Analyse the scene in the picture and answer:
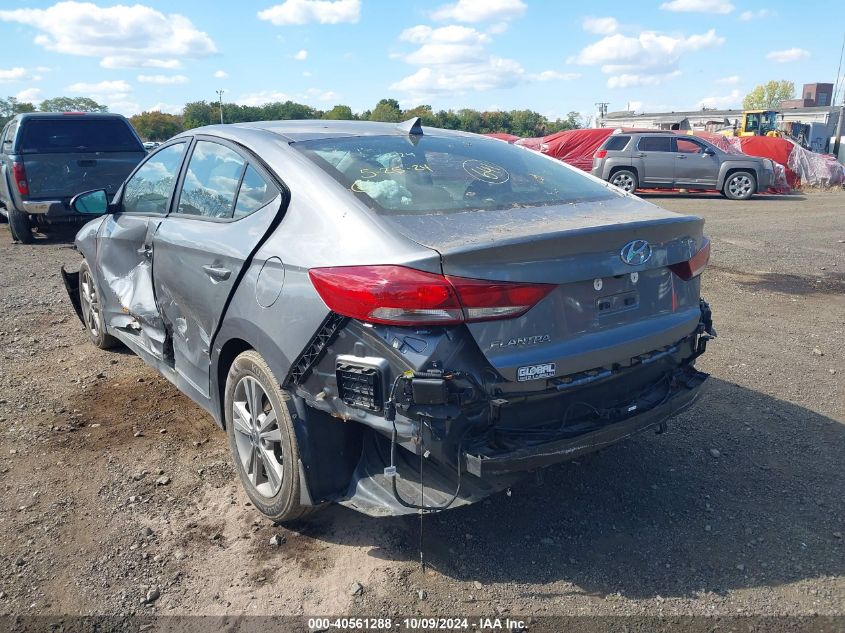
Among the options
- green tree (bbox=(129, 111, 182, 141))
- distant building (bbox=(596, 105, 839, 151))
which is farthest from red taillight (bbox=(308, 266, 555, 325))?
green tree (bbox=(129, 111, 182, 141))

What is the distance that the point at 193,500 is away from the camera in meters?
3.46

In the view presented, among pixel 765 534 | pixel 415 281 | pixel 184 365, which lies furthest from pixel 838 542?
pixel 184 365

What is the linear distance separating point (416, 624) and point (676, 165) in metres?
18.6

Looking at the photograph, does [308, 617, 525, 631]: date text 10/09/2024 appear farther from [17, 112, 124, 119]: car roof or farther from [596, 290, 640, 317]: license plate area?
[17, 112, 124, 119]: car roof

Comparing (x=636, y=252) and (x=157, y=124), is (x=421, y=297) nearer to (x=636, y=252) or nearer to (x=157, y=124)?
(x=636, y=252)

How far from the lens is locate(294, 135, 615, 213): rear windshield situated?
296 centimetres

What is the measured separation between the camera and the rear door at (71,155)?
10.8 metres

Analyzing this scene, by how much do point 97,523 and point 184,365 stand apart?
0.94 m

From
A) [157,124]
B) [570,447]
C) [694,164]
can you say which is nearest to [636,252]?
[570,447]

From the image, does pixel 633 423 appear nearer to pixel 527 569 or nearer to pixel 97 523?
pixel 527 569

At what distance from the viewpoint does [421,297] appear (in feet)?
7.82

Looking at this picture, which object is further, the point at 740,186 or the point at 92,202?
the point at 740,186

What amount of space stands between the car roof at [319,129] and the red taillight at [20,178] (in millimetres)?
8243

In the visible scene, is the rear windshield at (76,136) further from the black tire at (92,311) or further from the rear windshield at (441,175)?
the rear windshield at (441,175)
